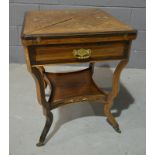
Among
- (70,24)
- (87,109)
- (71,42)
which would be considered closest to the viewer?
(71,42)

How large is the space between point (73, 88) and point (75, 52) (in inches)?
15.3

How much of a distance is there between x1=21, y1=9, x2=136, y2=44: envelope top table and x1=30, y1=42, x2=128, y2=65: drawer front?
6 cm

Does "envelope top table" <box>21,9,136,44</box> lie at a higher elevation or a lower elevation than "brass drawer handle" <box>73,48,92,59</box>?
higher

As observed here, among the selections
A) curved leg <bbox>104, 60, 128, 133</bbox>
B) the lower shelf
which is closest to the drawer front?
curved leg <bbox>104, 60, 128, 133</bbox>

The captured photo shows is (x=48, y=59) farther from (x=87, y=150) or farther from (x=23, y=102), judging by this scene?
(x=23, y=102)

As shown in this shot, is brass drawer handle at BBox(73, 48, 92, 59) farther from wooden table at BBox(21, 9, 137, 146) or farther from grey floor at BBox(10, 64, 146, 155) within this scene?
grey floor at BBox(10, 64, 146, 155)

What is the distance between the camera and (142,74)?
6.69ft

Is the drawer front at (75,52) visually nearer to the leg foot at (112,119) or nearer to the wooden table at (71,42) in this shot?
the wooden table at (71,42)

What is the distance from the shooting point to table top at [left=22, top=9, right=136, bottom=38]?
3.36 feet

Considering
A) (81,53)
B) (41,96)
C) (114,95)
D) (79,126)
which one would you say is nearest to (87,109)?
(79,126)

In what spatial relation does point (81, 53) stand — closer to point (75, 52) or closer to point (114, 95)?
point (75, 52)

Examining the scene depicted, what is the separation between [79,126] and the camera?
1.41 metres

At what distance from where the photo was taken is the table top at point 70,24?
1.03 m

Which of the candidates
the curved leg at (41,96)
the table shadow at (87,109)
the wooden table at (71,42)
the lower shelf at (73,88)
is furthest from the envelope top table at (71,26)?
the table shadow at (87,109)
